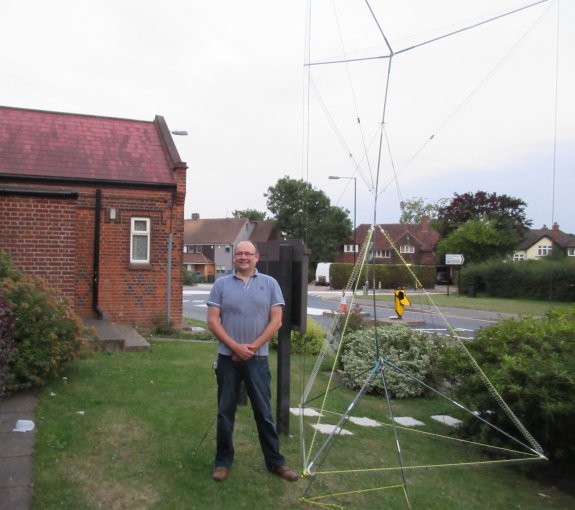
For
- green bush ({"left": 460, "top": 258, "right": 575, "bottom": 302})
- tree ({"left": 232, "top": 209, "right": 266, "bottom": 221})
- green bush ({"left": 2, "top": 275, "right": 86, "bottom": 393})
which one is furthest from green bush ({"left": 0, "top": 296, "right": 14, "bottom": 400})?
tree ({"left": 232, "top": 209, "right": 266, "bottom": 221})

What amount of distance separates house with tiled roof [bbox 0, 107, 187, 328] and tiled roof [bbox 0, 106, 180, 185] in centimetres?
2

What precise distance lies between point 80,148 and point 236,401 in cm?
1109

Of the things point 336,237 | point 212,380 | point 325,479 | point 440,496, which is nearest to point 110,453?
point 325,479

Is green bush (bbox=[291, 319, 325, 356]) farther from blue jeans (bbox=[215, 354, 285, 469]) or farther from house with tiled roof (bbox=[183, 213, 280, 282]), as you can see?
house with tiled roof (bbox=[183, 213, 280, 282])

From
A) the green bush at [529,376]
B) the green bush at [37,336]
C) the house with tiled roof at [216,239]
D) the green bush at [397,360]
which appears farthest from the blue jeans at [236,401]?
the house with tiled roof at [216,239]

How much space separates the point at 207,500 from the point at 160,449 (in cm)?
101

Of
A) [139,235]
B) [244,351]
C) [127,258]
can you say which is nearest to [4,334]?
[244,351]

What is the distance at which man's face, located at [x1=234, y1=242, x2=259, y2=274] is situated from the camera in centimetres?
448

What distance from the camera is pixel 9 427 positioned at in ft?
17.7

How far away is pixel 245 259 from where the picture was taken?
177 inches

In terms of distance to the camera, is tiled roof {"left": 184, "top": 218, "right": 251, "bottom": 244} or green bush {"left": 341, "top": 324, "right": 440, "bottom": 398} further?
tiled roof {"left": 184, "top": 218, "right": 251, "bottom": 244}

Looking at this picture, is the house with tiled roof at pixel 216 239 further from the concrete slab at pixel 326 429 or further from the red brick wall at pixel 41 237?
the concrete slab at pixel 326 429

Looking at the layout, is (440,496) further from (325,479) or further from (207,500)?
(207,500)

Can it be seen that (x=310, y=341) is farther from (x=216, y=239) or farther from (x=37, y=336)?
(x=216, y=239)
